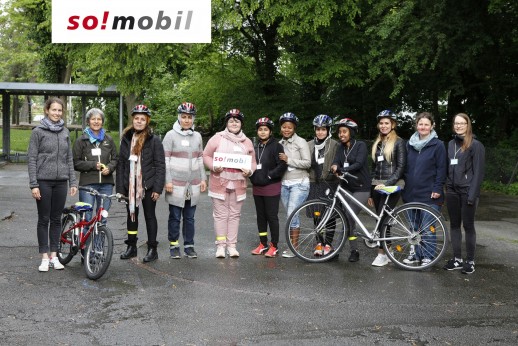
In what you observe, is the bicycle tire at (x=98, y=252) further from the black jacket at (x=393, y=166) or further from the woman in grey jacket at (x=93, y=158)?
the black jacket at (x=393, y=166)

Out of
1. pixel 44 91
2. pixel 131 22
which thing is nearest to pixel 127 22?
pixel 131 22

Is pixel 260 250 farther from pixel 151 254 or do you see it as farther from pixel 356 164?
pixel 356 164

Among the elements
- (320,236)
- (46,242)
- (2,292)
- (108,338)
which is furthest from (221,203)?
(108,338)

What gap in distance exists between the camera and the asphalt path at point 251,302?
5355 mm

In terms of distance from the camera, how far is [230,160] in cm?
830

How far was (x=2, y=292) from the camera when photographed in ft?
21.4

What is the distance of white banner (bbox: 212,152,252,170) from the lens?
8281mm

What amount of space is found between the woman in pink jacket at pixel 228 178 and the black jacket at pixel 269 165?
0.13m

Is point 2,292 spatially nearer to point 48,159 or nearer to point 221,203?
point 48,159

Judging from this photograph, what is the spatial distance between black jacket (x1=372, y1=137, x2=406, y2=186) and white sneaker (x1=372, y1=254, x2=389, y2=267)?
0.95 metres

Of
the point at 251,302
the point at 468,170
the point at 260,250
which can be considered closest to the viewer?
the point at 251,302

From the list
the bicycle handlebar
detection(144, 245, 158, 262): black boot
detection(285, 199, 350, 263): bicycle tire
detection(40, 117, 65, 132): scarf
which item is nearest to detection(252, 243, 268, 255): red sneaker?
detection(285, 199, 350, 263): bicycle tire

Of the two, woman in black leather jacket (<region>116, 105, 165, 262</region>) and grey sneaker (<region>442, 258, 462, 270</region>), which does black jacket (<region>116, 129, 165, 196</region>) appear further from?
grey sneaker (<region>442, 258, 462, 270</region>)

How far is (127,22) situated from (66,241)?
15398 millimetres
